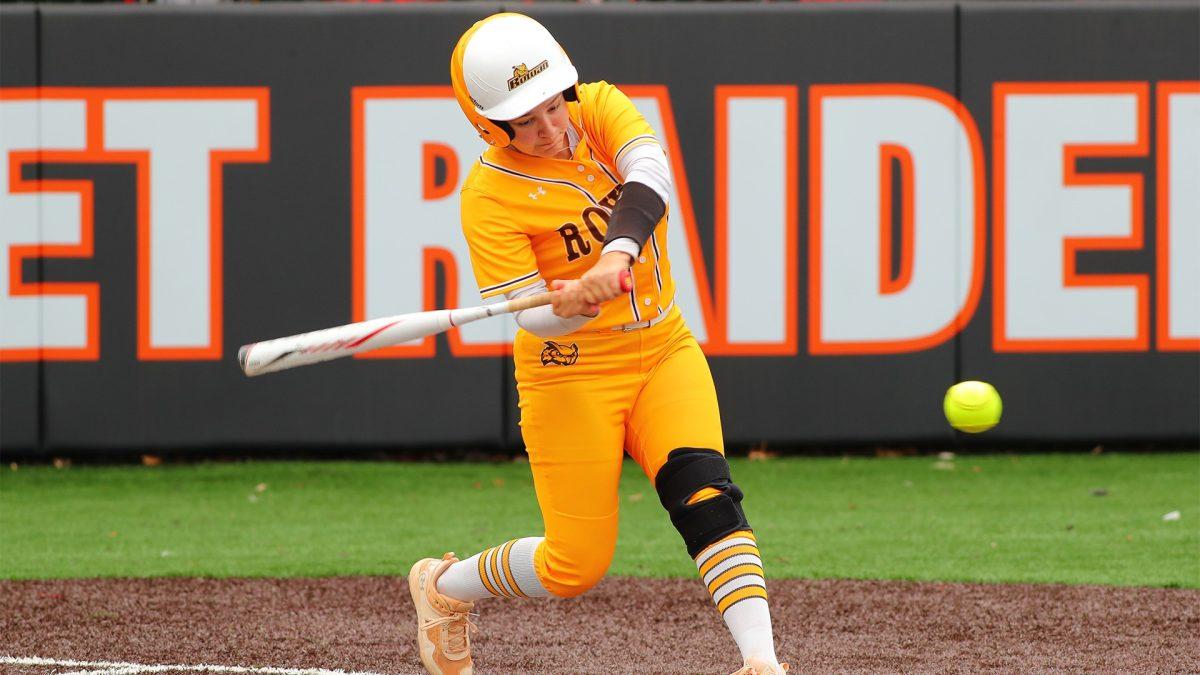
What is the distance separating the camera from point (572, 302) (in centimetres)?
446

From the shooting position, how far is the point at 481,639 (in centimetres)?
620

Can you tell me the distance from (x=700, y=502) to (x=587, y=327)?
609mm

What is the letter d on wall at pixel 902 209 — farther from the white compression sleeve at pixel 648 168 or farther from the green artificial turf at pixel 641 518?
the white compression sleeve at pixel 648 168

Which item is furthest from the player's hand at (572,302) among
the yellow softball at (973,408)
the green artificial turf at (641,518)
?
the green artificial turf at (641,518)

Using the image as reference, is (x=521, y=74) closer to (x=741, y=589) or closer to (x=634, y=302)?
(x=634, y=302)

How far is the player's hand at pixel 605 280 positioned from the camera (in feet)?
14.5

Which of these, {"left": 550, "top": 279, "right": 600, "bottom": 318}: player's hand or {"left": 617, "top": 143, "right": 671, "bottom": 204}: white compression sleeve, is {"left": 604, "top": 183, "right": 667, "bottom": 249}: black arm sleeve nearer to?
{"left": 617, "top": 143, "right": 671, "bottom": 204}: white compression sleeve

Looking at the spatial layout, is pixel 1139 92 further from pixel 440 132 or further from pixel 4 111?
pixel 4 111

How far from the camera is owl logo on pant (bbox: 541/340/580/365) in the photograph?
486cm

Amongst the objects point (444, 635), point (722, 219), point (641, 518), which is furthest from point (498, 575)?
point (722, 219)

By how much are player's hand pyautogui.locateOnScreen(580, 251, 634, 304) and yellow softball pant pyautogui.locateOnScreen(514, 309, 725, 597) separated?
1.40 ft

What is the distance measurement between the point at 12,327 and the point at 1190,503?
23.2ft

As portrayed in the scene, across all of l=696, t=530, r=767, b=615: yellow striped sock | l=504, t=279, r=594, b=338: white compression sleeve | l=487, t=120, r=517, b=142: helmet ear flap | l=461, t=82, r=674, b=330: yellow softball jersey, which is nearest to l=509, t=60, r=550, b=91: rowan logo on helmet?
l=487, t=120, r=517, b=142: helmet ear flap

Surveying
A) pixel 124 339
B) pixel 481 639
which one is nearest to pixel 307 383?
pixel 124 339
